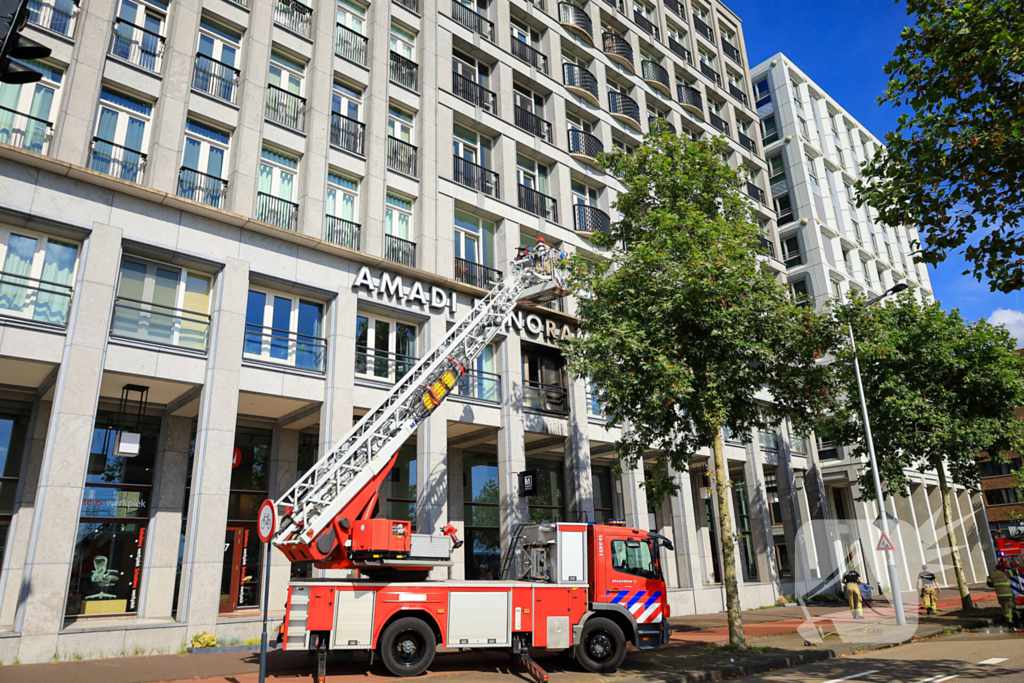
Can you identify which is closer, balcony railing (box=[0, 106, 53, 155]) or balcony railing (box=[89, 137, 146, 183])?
balcony railing (box=[0, 106, 53, 155])

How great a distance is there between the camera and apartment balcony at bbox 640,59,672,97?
3625 centimetres

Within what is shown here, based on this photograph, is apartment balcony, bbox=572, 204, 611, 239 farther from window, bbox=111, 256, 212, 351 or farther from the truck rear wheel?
the truck rear wheel

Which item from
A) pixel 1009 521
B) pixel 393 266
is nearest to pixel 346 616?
pixel 393 266

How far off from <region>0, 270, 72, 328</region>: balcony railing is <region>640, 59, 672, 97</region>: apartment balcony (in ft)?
99.5

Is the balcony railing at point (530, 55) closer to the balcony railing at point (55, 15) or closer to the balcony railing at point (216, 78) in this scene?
the balcony railing at point (216, 78)

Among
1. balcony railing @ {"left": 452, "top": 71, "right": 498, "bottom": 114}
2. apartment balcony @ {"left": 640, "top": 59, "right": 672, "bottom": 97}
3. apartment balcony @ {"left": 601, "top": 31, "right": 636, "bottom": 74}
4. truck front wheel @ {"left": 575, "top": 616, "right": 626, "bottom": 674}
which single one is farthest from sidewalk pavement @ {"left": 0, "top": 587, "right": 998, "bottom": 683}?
apartment balcony @ {"left": 640, "top": 59, "right": 672, "bottom": 97}

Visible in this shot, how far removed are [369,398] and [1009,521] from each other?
2726 inches

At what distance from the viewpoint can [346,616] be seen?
12.2 metres

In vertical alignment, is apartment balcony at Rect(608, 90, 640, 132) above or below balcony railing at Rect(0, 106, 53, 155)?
above

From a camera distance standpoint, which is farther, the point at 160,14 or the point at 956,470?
the point at 956,470

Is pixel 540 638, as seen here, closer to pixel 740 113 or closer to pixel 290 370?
pixel 290 370

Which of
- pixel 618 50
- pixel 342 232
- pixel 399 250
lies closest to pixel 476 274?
pixel 399 250

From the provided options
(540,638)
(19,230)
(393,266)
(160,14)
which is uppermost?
(160,14)

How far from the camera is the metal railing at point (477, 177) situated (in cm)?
2514
